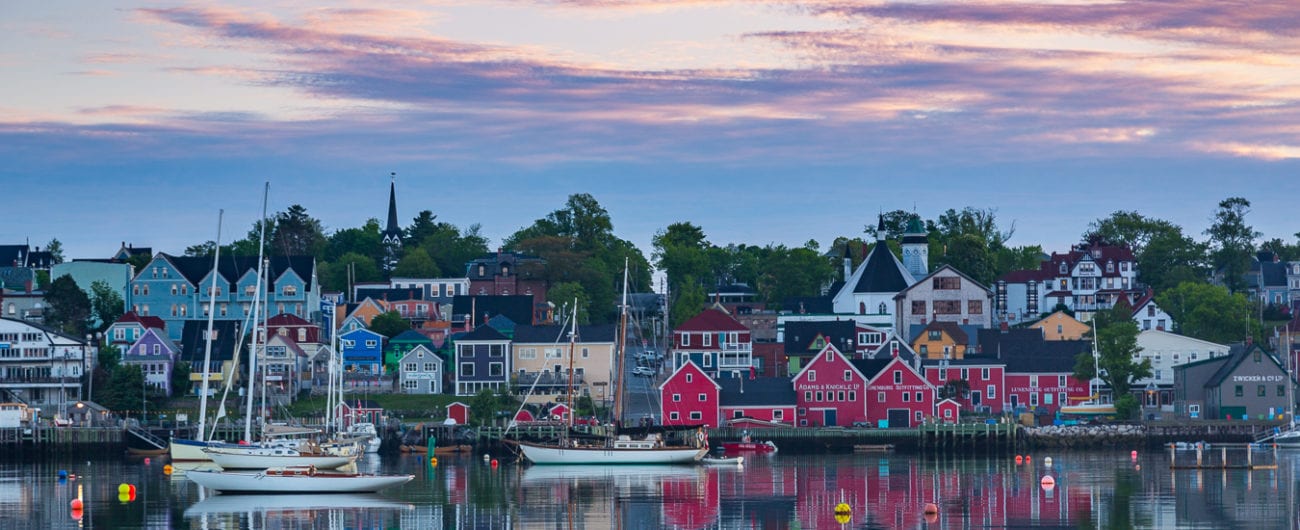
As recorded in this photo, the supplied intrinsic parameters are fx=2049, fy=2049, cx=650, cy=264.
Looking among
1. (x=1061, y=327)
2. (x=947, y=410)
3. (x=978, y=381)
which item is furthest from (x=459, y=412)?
(x=1061, y=327)

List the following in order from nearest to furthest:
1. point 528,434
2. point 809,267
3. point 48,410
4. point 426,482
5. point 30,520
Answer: point 30,520 → point 426,482 → point 528,434 → point 48,410 → point 809,267

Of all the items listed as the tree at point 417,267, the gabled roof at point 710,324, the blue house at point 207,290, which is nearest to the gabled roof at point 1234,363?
the gabled roof at point 710,324

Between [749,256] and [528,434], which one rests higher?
[749,256]

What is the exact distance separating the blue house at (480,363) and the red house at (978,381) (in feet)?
83.5

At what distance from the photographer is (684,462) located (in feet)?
324

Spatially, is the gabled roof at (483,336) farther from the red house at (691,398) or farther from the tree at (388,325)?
the red house at (691,398)

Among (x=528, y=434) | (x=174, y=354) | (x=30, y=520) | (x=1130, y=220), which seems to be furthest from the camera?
(x=1130, y=220)

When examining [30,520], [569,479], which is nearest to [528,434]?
[569,479]

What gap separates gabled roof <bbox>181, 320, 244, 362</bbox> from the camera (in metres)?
126

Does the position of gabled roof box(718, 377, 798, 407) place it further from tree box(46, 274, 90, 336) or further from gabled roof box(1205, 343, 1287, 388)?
tree box(46, 274, 90, 336)

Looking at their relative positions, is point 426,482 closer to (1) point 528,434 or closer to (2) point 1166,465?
(1) point 528,434

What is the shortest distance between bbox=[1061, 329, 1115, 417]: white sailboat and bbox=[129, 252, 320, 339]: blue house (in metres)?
53.3

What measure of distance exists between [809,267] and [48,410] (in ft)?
251

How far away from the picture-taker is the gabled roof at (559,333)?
125 meters
